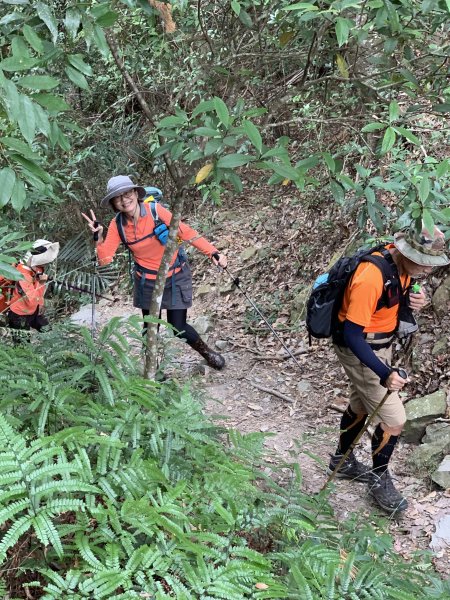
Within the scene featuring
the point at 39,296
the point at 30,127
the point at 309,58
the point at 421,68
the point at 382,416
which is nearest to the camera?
the point at 30,127

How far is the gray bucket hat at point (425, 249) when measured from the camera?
11.4ft

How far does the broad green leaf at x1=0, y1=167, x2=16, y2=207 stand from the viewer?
188cm

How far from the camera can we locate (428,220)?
8.55 feet

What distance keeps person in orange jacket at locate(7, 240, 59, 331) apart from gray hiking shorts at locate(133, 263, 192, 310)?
0.96 meters

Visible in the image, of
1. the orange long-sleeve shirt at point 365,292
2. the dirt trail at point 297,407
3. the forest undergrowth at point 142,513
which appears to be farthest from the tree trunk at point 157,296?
the orange long-sleeve shirt at point 365,292

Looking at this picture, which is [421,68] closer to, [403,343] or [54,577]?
[403,343]

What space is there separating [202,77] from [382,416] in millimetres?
2784

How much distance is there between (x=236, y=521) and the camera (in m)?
2.47

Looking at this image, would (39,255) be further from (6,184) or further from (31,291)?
(6,184)

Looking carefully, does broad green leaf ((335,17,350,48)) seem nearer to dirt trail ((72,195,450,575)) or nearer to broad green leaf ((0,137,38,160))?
broad green leaf ((0,137,38,160))

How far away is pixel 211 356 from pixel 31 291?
89.8 inches

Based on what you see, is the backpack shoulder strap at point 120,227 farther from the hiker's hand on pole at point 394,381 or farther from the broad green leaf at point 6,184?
the broad green leaf at point 6,184

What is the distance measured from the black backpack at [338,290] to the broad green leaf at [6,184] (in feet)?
8.32

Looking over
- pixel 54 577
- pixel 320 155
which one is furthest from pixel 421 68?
pixel 54 577
